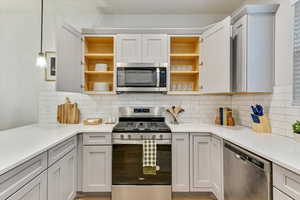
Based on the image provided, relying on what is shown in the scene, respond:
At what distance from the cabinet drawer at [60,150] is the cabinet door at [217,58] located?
6.16 ft

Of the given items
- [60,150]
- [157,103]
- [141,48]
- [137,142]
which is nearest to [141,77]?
[141,48]

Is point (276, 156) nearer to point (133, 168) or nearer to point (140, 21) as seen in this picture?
point (133, 168)

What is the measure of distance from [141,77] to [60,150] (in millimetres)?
1477

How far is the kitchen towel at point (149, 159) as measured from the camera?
2.54 m

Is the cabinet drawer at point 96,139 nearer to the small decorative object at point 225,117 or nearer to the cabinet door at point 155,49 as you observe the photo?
the cabinet door at point 155,49

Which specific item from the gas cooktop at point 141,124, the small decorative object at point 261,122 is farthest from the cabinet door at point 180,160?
the small decorative object at point 261,122

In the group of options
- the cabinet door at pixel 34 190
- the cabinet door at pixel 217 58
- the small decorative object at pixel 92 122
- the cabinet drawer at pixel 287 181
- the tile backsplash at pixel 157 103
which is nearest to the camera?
the cabinet drawer at pixel 287 181

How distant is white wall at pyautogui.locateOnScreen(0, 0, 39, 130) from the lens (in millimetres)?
2920

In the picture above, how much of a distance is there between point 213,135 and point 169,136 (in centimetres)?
54

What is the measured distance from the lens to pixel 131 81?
299 centimetres

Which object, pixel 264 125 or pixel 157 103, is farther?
pixel 157 103

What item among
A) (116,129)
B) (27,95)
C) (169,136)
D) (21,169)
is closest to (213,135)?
A: (169,136)

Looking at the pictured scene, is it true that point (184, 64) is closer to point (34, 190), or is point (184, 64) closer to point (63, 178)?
point (63, 178)

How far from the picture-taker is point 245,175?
1.75m
